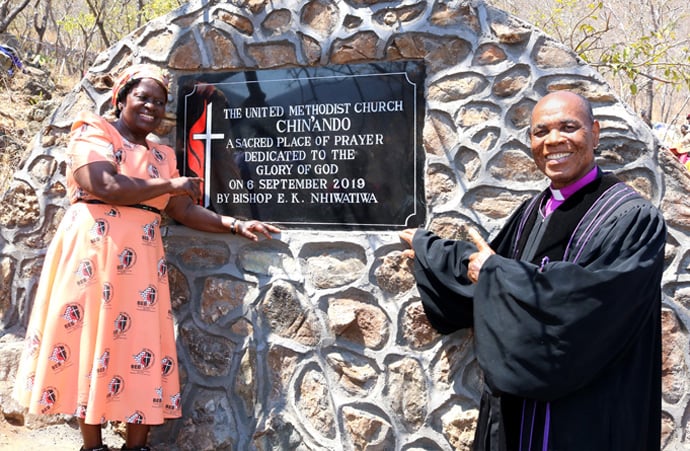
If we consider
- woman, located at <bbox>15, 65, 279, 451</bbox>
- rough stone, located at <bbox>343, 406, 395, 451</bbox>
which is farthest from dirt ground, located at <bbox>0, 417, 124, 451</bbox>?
rough stone, located at <bbox>343, 406, 395, 451</bbox>

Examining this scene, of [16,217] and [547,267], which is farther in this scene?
[16,217]

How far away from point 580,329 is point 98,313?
6.17 ft

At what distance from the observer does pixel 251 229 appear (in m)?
3.19

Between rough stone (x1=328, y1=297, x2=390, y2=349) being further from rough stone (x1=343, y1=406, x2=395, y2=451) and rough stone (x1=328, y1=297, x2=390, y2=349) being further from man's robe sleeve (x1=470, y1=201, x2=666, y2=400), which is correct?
man's robe sleeve (x1=470, y1=201, x2=666, y2=400)

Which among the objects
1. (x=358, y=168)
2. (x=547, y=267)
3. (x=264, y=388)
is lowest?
(x=264, y=388)

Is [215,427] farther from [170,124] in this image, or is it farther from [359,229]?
[170,124]

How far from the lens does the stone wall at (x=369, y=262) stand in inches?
112

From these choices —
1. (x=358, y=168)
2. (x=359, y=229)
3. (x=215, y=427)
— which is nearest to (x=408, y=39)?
(x=358, y=168)

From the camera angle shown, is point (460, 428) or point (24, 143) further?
point (24, 143)

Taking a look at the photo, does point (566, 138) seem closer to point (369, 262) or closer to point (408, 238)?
point (408, 238)

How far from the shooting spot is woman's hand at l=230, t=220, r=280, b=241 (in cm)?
317

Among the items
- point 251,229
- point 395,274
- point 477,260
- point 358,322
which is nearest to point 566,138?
point 477,260

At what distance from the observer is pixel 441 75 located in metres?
3.02

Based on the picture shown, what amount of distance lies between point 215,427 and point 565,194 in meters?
1.95
